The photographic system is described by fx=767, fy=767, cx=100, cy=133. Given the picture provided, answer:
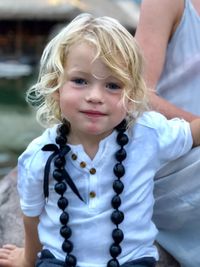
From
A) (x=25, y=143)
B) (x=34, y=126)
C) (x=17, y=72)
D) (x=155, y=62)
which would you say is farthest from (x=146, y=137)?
(x=17, y=72)

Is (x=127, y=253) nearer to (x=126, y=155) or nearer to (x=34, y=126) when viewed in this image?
(x=126, y=155)

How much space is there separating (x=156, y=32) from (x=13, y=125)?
5317mm

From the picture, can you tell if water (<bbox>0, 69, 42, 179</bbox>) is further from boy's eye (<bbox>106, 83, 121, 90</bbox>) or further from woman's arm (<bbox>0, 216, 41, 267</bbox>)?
boy's eye (<bbox>106, 83, 121, 90</bbox>)

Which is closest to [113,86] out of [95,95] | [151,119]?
[95,95]

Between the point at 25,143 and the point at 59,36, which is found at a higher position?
the point at 59,36

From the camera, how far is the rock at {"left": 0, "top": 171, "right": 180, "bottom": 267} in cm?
252

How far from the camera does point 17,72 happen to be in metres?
12.1

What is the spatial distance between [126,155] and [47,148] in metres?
0.22

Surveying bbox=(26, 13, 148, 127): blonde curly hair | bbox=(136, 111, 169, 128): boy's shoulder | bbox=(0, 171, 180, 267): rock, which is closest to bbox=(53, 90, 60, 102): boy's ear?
bbox=(26, 13, 148, 127): blonde curly hair

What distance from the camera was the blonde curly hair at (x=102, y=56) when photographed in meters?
1.95

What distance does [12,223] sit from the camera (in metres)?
2.73

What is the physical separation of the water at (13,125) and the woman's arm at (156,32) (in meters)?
3.04

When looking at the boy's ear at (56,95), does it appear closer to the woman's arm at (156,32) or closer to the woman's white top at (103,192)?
the woman's white top at (103,192)

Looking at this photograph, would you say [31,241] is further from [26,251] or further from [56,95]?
[56,95]
